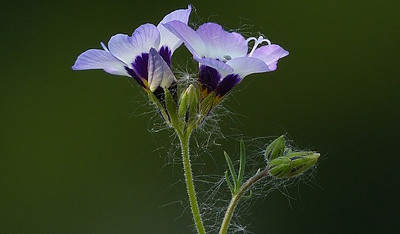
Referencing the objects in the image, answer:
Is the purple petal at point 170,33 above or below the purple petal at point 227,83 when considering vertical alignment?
above

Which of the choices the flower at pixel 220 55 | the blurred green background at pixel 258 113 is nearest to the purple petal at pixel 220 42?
the flower at pixel 220 55

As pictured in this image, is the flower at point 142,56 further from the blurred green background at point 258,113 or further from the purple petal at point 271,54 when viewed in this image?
the blurred green background at point 258,113

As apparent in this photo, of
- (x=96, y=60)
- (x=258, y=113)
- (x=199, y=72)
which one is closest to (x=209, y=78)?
(x=199, y=72)

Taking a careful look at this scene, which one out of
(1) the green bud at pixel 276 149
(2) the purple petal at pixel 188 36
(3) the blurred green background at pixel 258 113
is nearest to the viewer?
(2) the purple petal at pixel 188 36

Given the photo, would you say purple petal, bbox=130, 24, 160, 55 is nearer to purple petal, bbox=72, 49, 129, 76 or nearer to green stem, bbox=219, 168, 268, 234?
purple petal, bbox=72, 49, 129, 76

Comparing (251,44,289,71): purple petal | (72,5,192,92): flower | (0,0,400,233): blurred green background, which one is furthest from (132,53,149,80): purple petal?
(0,0,400,233): blurred green background

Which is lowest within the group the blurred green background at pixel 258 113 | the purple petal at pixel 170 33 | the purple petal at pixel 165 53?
the blurred green background at pixel 258 113

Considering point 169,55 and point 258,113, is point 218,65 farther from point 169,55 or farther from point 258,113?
point 258,113
